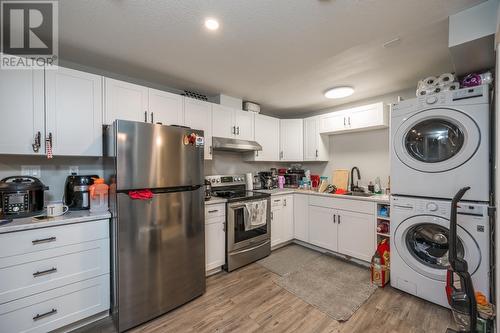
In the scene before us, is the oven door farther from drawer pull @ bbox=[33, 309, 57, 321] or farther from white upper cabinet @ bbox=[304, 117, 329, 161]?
white upper cabinet @ bbox=[304, 117, 329, 161]

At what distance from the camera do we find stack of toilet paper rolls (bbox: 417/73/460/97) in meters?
1.96

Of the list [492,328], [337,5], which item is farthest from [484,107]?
[492,328]

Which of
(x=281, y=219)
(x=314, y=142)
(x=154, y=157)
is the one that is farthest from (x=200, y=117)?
(x=314, y=142)

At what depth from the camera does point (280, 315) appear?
1.88 m

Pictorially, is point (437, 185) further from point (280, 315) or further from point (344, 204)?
point (280, 315)

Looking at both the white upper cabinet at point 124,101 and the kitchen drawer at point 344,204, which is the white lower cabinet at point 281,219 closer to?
the kitchen drawer at point 344,204

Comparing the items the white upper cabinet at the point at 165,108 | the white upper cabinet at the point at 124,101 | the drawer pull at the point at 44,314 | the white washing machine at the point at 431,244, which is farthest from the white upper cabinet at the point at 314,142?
the drawer pull at the point at 44,314

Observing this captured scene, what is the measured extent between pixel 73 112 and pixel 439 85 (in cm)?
340

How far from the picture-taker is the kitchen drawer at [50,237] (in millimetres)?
1423

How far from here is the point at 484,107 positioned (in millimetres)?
1693

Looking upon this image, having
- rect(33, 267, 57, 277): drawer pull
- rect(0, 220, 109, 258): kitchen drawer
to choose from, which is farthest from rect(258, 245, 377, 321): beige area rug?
rect(33, 267, 57, 277): drawer pull

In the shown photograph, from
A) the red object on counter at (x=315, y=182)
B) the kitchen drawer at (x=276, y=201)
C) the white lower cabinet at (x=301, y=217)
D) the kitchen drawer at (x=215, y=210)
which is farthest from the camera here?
the red object on counter at (x=315, y=182)

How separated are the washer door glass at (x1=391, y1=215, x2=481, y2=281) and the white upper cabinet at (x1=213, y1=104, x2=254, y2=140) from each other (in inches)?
90.0

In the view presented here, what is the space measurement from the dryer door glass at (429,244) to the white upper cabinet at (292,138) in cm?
211
